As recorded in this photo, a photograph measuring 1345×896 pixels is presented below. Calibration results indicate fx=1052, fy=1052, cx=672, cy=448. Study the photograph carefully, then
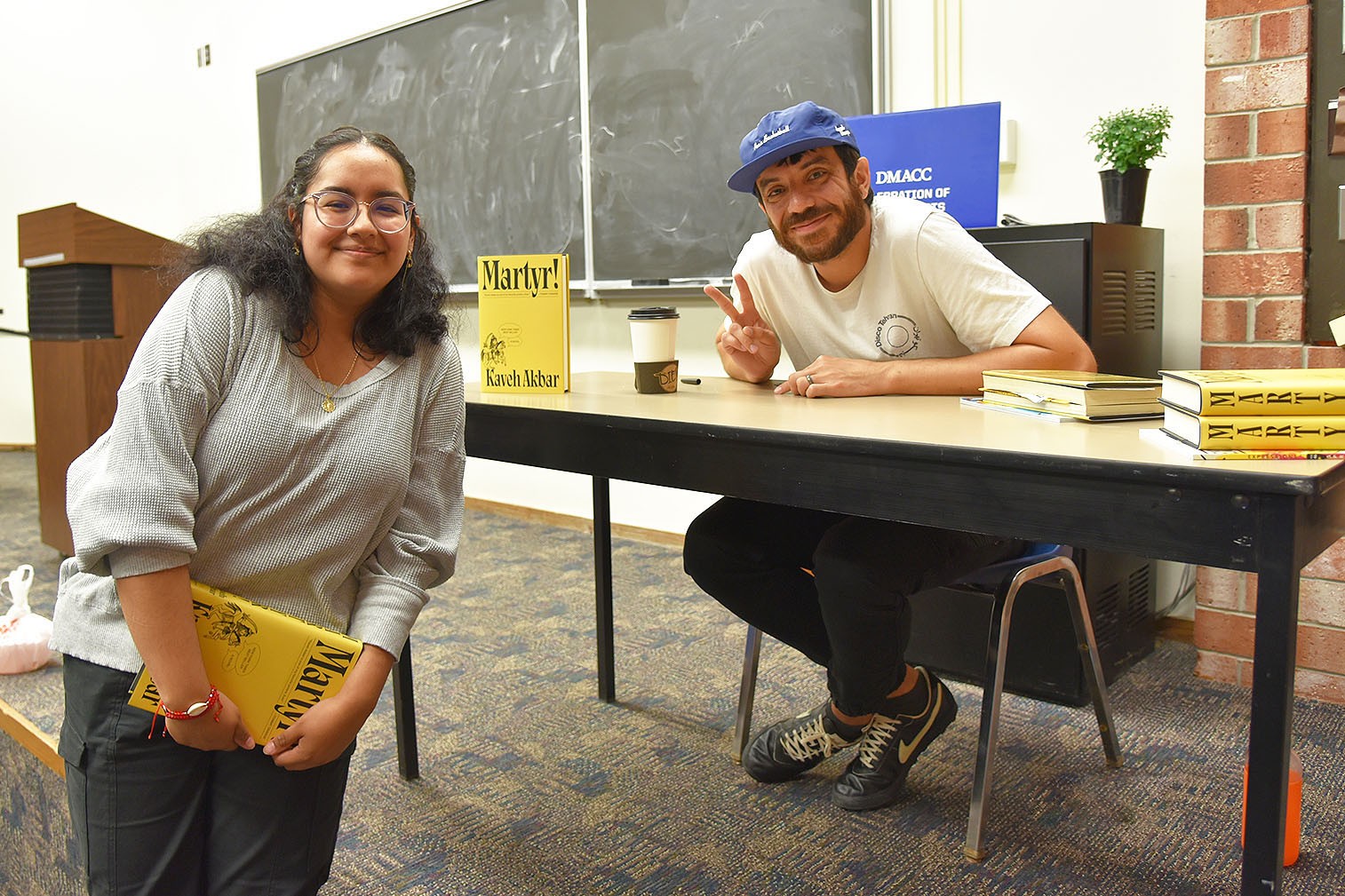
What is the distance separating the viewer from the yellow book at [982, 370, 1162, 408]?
3.93ft

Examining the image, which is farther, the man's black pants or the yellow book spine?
the man's black pants

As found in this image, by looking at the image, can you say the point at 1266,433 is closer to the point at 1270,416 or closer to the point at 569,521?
the point at 1270,416

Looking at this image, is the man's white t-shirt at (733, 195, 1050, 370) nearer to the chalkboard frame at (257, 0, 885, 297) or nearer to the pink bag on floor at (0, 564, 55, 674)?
the chalkboard frame at (257, 0, 885, 297)

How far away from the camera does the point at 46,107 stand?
5988mm

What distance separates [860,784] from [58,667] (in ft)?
6.17

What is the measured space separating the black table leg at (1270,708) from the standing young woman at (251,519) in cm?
87

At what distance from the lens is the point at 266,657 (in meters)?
1.12

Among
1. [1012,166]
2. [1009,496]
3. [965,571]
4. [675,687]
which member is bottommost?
[675,687]

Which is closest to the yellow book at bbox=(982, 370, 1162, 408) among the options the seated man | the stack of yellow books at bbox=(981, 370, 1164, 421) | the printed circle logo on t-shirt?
the stack of yellow books at bbox=(981, 370, 1164, 421)

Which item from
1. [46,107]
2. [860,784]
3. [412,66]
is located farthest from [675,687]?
[46,107]

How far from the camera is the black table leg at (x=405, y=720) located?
1864mm

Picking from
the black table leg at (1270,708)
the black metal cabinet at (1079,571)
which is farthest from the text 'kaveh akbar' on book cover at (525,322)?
the black table leg at (1270,708)

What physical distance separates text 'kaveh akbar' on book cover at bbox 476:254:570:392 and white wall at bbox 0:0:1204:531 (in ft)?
4.88

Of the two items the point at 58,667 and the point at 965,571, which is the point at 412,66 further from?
the point at 965,571
